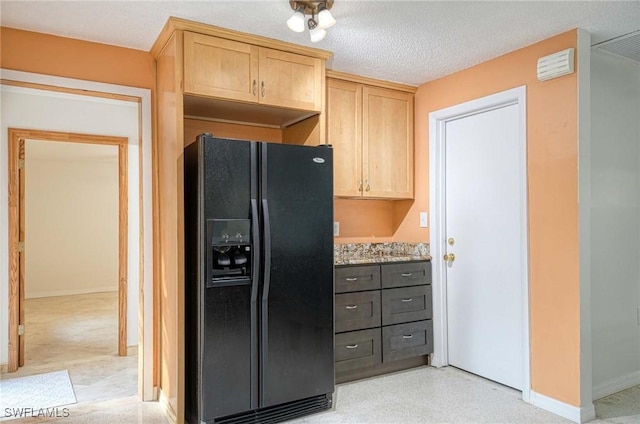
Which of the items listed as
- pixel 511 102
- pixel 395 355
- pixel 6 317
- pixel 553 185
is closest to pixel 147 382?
pixel 6 317

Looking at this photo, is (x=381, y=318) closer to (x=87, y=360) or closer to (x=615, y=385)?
(x=615, y=385)

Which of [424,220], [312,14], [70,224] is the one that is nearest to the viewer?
[312,14]

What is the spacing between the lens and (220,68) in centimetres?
263

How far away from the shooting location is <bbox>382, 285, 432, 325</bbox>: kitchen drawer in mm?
3363

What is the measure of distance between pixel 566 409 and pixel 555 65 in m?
2.12

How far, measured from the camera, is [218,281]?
94.9 inches

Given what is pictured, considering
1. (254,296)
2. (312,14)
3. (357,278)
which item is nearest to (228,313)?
(254,296)

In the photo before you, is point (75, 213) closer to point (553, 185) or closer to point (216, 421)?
point (216, 421)

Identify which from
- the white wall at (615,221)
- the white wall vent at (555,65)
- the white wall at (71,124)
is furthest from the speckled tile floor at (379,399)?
the white wall vent at (555,65)

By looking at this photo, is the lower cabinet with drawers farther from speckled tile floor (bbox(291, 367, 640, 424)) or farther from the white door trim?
the white door trim

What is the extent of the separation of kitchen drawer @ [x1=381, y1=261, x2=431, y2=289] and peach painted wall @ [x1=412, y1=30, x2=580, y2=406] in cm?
88

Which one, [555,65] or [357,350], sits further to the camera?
[357,350]

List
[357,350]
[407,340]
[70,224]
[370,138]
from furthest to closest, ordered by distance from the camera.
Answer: [70,224], [370,138], [407,340], [357,350]

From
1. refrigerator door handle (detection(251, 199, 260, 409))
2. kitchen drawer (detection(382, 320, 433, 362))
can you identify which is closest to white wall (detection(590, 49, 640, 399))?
kitchen drawer (detection(382, 320, 433, 362))
